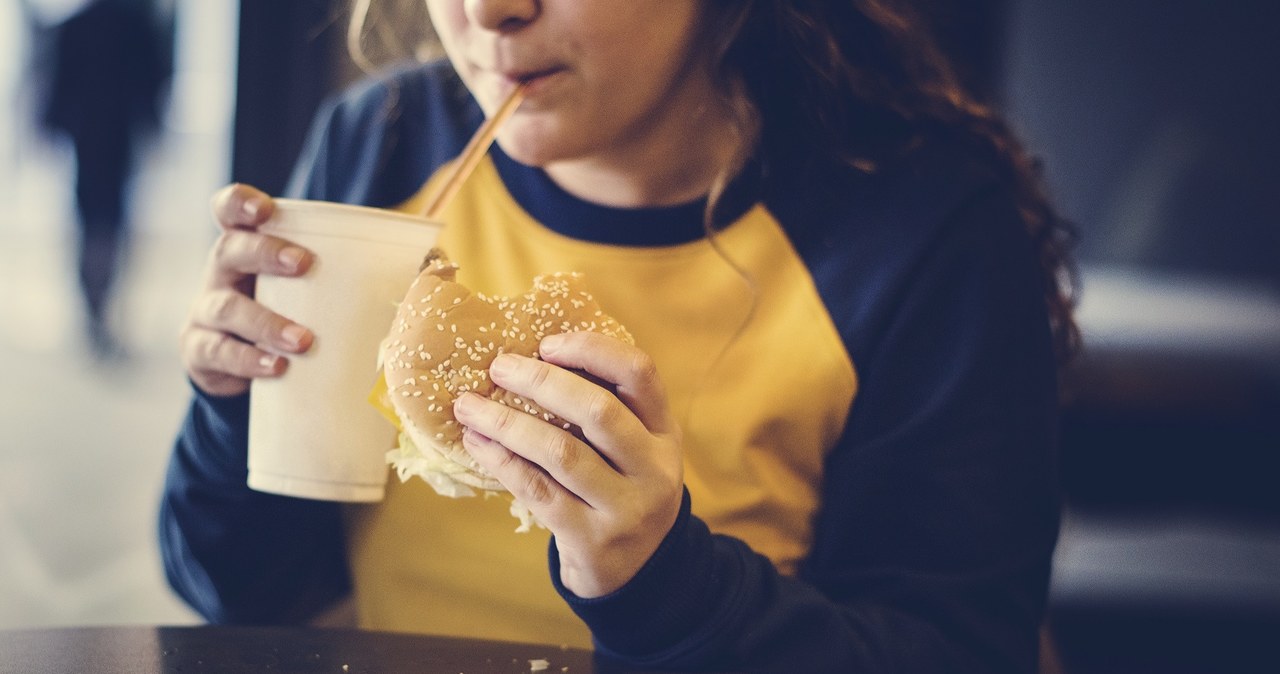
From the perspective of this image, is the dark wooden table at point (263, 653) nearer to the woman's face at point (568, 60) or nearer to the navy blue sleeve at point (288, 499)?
the navy blue sleeve at point (288, 499)

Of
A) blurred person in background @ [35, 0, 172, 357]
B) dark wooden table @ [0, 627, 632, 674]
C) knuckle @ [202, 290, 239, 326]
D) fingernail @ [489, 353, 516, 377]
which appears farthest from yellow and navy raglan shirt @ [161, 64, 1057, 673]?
blurred person in background @ [35, 0, 172, 357]

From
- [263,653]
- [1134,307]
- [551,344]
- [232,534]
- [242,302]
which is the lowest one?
[1134,307]

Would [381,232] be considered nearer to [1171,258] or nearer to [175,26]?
[175,26]

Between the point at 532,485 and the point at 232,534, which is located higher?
the point at 532,485

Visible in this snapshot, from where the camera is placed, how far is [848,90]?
1.12m

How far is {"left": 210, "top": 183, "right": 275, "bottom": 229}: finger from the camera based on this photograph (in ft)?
2.79

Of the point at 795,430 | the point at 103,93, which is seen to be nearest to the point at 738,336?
the point at 795,430

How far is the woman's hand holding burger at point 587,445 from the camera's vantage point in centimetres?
71

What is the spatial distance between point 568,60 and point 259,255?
11.1 inches

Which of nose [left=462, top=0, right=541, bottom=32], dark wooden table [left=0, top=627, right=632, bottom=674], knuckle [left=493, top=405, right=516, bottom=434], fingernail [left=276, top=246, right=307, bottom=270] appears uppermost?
nose [left=462, top=0, right=541, bottom=32]

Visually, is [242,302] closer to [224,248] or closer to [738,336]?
[224,248]

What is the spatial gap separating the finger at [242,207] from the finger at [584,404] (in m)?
0.25

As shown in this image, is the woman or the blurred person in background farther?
the blurred person in background

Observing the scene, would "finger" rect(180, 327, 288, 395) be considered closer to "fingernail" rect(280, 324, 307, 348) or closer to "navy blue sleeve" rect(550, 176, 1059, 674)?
"fingernail" rect(280, 324, 307, 348)
